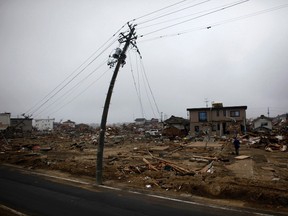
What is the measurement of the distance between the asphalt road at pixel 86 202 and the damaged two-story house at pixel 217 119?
128 feet

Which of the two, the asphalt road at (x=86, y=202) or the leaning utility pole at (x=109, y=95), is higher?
the leaning utility pole at (x=109, y=95)

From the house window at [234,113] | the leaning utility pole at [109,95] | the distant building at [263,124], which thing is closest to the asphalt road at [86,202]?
the leaning utility pole at [109,95]

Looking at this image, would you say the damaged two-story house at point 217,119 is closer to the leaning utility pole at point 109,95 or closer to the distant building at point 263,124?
the distant building at point 263,124

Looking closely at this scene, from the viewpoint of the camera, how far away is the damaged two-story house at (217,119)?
48.1 meters

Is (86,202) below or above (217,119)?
below

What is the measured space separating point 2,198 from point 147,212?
250 inches

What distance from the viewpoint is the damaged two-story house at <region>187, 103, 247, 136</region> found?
48.1m

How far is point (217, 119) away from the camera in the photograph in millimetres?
49250

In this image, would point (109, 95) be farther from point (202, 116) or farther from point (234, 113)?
point (234, 113)

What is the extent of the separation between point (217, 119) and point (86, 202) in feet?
144

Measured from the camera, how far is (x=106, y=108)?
13.6 metres

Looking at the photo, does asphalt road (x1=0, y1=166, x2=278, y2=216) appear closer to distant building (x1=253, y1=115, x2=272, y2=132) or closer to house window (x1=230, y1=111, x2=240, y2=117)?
house window (x1=230, y1=111, x2=240, y2=117)

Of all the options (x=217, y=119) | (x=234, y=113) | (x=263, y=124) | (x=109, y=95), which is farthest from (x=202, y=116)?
(x=109, y=95)

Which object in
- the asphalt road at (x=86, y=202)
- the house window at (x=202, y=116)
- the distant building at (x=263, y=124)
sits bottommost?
the asphalt road at (x=86, y=202)
